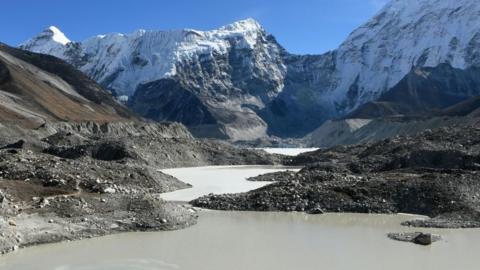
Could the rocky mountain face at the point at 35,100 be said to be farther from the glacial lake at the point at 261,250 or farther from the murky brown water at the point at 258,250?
the murky brown water at the point at 258,250

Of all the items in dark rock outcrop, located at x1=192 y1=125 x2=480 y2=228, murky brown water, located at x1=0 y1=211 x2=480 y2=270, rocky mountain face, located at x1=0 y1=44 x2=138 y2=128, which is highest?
rocky mountain face, located at x1=0 y1=44 x2=138 y2=128

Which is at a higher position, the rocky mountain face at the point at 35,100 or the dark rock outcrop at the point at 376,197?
the rocky mountain face at the point at 35,100

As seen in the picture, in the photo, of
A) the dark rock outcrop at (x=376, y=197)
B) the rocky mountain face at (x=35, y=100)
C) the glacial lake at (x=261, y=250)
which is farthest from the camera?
the rocky mountain face at (x=35, y=100)

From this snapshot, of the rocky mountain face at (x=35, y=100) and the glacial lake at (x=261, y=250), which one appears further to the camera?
the rocky mountain face at (x=35, y=100)

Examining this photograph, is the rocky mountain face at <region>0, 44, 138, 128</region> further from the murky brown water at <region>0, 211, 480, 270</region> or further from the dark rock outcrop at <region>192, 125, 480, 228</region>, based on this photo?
the murky brown water at <region>0, 211, 480, 270</region>

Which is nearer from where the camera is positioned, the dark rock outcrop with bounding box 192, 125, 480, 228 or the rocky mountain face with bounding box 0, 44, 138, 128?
the dark rock outcrop with bounding box 192, 125, 480, 228

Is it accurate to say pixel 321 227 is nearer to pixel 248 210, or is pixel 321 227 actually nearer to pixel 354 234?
pixel 354 234

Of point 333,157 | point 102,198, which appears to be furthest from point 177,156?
point 102,198

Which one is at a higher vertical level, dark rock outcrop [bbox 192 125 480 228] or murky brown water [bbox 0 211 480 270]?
dark rock outcrop [bbox 192 125 480 228]

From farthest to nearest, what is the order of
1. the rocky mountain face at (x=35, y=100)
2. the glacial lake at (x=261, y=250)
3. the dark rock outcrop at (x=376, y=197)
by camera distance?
the rocky mountain face at (x=35, y=100) < the dark rock outcrop at (x=376, y=197) < the glacial lake at (x=261, y=250)

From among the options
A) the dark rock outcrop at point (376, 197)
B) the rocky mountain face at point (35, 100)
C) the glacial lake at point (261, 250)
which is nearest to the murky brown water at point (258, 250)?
the glacial lake at point (261, 250)

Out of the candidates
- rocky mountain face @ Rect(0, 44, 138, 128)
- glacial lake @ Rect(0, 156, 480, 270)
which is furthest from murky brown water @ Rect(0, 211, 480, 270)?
rocky mountain face @ Rect(0, 44, 138, 128)
